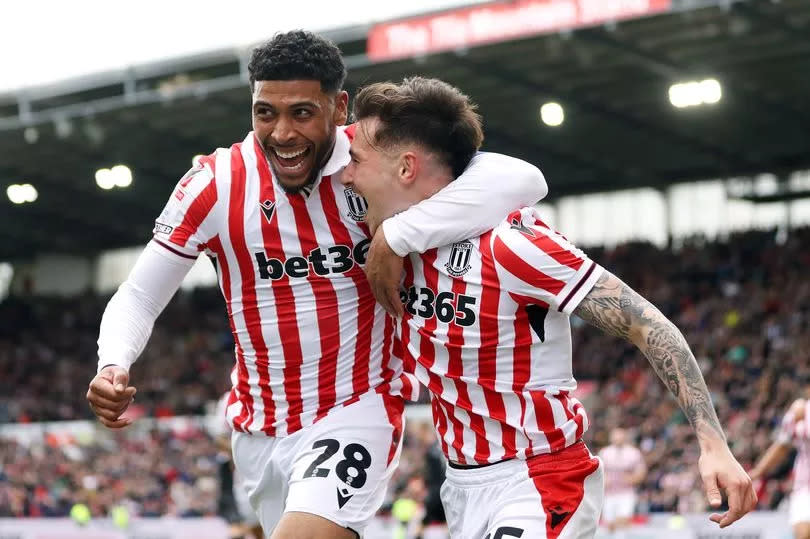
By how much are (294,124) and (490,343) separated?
999mm

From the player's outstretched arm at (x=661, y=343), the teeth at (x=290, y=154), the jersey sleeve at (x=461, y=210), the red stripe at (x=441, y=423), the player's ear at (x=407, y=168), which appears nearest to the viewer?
the player's outstretched arm at (x=661, y=343)

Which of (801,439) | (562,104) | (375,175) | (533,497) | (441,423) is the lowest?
(801,439)

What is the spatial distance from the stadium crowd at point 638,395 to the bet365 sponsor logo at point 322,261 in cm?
812

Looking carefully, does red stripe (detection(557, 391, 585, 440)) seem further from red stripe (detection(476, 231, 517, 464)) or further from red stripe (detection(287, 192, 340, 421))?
red stripe (detection(287, 192, 340, 421))

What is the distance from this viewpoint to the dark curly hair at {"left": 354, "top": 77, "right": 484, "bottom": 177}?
13.6 ft

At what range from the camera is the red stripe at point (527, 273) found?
392cm

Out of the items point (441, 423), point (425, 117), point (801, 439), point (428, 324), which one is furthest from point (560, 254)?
point (801, 439)

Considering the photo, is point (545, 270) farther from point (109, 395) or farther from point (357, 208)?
point (109, 395)

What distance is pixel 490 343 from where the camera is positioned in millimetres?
4062

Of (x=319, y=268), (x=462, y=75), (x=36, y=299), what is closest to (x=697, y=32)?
(x=462, y=75)

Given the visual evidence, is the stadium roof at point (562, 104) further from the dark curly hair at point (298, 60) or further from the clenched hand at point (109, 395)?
the clenched hand at point (109, 395)

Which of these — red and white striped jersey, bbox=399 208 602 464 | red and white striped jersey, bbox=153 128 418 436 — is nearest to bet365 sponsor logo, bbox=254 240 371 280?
red and white striped jersey, bbox=153 128 418 436

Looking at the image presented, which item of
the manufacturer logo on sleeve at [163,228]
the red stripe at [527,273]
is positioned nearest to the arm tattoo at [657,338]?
the red stripe at [527,273]

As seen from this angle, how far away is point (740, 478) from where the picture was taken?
3619mm
